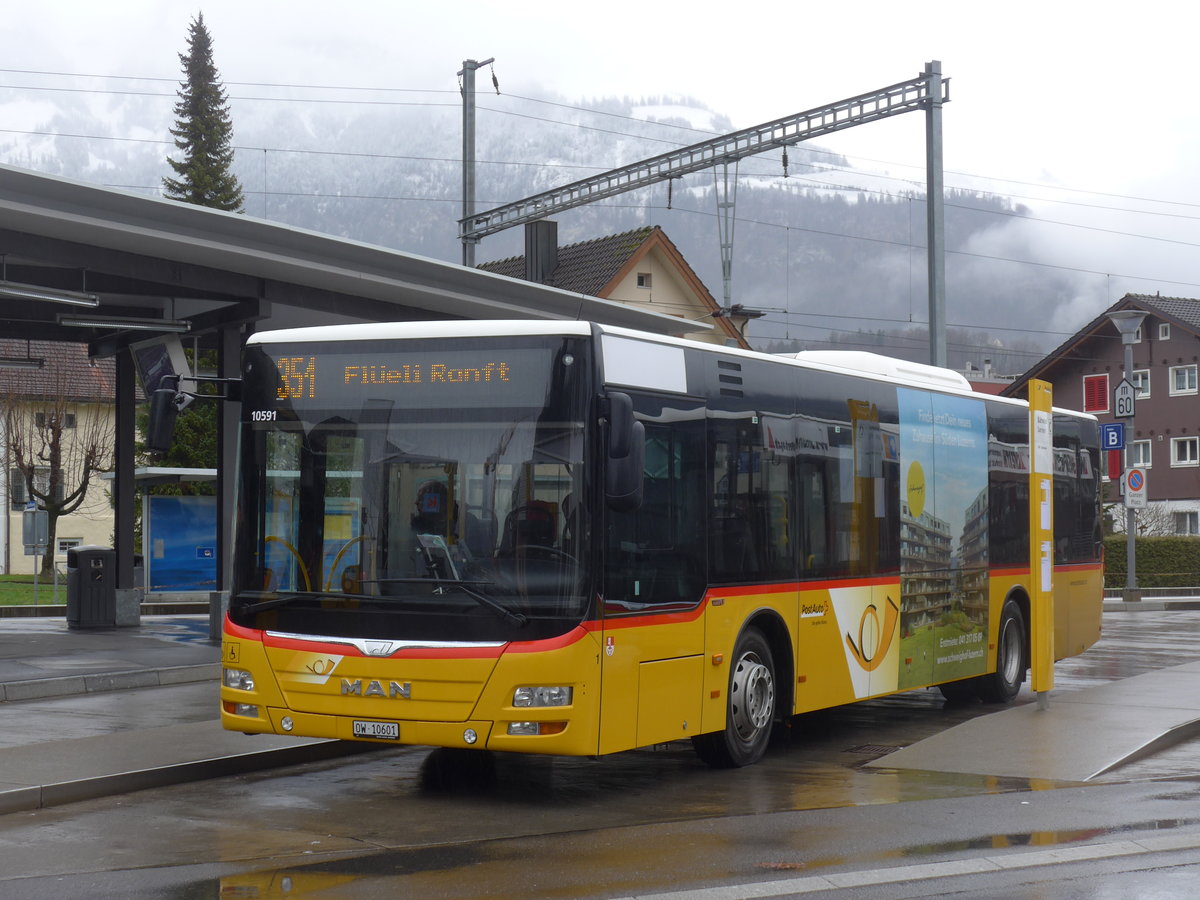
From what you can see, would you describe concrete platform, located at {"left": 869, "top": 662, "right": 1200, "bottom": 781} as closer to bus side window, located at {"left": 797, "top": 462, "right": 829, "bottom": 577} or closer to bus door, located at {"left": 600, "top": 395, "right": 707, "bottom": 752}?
bus side window, located at {"left": 797, "top": 462, "right": 829, "bottom": 577}

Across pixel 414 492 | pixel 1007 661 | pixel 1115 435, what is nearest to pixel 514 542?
pixel 414 492

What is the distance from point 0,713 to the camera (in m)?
13.5

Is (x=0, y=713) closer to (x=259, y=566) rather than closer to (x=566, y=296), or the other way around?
(x=259, y=566)

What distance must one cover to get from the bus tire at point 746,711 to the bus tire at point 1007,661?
482 cm

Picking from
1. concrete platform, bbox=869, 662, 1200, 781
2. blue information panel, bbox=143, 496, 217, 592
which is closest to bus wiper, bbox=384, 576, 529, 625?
concrete platform, bbox=869, 662, 1200, 781

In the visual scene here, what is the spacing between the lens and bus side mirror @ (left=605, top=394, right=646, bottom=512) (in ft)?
29.8

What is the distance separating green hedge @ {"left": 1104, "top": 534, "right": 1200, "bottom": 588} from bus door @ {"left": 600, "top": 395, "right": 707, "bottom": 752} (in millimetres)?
41853

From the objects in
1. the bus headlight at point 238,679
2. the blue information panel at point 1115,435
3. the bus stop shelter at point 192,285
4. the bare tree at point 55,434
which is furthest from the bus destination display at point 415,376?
the bare tree at point 55,434

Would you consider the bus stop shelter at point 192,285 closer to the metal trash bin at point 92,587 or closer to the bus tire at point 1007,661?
the metal trash bin at point 92,587

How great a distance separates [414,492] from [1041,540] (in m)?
6.67

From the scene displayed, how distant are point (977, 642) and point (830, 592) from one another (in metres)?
3.30

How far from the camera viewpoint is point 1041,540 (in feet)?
45.5

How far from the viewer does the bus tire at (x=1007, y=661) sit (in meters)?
15.3

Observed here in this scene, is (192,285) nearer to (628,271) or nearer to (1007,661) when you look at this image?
(1007,661)
